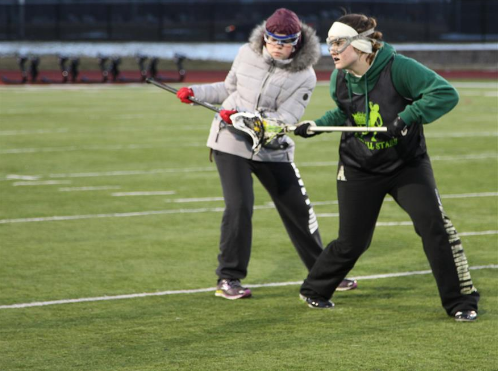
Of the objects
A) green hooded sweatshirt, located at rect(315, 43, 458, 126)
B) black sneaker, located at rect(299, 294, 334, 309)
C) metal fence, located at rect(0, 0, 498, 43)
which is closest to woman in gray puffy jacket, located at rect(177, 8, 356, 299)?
black sneaker, located at rect(299, 294, 334, 309)

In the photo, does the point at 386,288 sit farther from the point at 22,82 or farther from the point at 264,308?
the point at 22,82

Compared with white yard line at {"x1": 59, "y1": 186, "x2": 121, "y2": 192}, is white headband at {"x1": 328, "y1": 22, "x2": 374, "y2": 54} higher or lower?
higher

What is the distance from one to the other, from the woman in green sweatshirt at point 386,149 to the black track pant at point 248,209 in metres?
0.77

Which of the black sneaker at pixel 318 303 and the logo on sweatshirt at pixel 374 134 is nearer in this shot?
the logo on sweatshirt at pixel 374 134

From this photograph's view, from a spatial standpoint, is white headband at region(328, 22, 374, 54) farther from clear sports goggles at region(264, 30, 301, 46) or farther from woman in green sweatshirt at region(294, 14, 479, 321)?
clear sports goggles at region(264, 30, 301, 46)

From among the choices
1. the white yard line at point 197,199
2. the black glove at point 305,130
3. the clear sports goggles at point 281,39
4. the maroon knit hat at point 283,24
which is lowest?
the white yard line at point 197,199

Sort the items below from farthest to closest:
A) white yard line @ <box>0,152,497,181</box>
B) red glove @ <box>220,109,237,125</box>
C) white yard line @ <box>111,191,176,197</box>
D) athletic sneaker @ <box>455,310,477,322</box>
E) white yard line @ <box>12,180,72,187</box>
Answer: white yard line @ <box>0,152,497,181</box>
white yard line @ <box>12,180,72,187</box>
white yard line @ <box>111,191,176,197</box>
red glove @ <box>220,109,237,125</box>
athletic sneaker @ <box>455,310,477,322</box>

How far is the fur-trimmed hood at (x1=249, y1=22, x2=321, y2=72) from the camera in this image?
743 cm

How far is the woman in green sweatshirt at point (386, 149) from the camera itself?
645 cm

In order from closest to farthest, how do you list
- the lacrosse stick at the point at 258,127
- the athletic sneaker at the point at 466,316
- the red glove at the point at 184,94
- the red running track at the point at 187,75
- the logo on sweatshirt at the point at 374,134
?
the logo on sweatshirt at the point at 374,134 < the athletic sneaker at the point at 466,316 < the lacrosse stick at the point at 258,127 < the red glove at the point at 184,94 < the red running track at the point at 187,75

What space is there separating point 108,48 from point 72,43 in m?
1.81

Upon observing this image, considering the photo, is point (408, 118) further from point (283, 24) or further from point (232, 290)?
point (232, 290)

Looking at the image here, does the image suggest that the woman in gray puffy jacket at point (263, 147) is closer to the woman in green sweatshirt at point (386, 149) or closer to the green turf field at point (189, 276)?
the green turf field at point (189, 276)

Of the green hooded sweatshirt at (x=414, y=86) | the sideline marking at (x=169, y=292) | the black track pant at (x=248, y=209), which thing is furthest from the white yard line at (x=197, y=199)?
the green hooded sweatshirt at (x=414, y=86)
